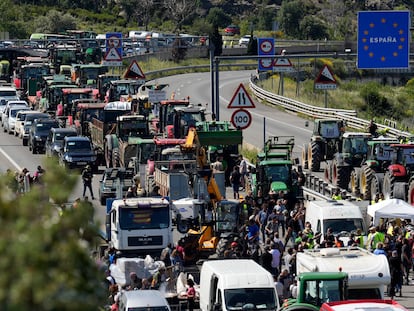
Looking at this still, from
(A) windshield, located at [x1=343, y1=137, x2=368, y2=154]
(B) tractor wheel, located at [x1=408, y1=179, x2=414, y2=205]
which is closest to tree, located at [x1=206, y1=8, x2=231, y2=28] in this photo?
(A) windshield, located at [x1=343, y1=137, x2=368, y2=154]

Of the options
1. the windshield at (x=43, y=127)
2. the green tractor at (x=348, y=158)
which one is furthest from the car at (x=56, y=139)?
the green tractor at (x=348, y=158)

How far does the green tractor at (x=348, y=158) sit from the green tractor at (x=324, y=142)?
3946 mm

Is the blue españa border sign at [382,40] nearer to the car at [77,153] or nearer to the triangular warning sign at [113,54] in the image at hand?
the car at [77,153]

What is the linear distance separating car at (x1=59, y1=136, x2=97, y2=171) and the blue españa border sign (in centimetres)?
1041

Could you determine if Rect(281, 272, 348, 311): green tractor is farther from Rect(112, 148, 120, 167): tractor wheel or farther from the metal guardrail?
the metal guardrail

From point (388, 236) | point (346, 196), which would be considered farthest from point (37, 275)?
point (346, 196)

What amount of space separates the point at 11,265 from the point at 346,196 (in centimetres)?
2673

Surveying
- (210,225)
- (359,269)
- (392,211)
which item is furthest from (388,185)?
(359,269)

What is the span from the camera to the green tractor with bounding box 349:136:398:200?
35.4 m

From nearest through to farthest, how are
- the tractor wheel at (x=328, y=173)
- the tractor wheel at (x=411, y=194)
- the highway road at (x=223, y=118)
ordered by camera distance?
the tractor wheel at (x=411, y=194) < the tractor wheel at (x=328, y=173) < the highway road at (x=223, y=118)

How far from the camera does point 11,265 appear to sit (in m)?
7.07

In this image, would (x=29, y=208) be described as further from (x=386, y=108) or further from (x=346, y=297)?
(x=386, y=108)

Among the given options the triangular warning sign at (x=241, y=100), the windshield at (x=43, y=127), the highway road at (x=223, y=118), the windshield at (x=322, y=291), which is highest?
the triangular warning sign at (x=241, y=100)

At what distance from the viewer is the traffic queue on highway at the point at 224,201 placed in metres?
21.6
